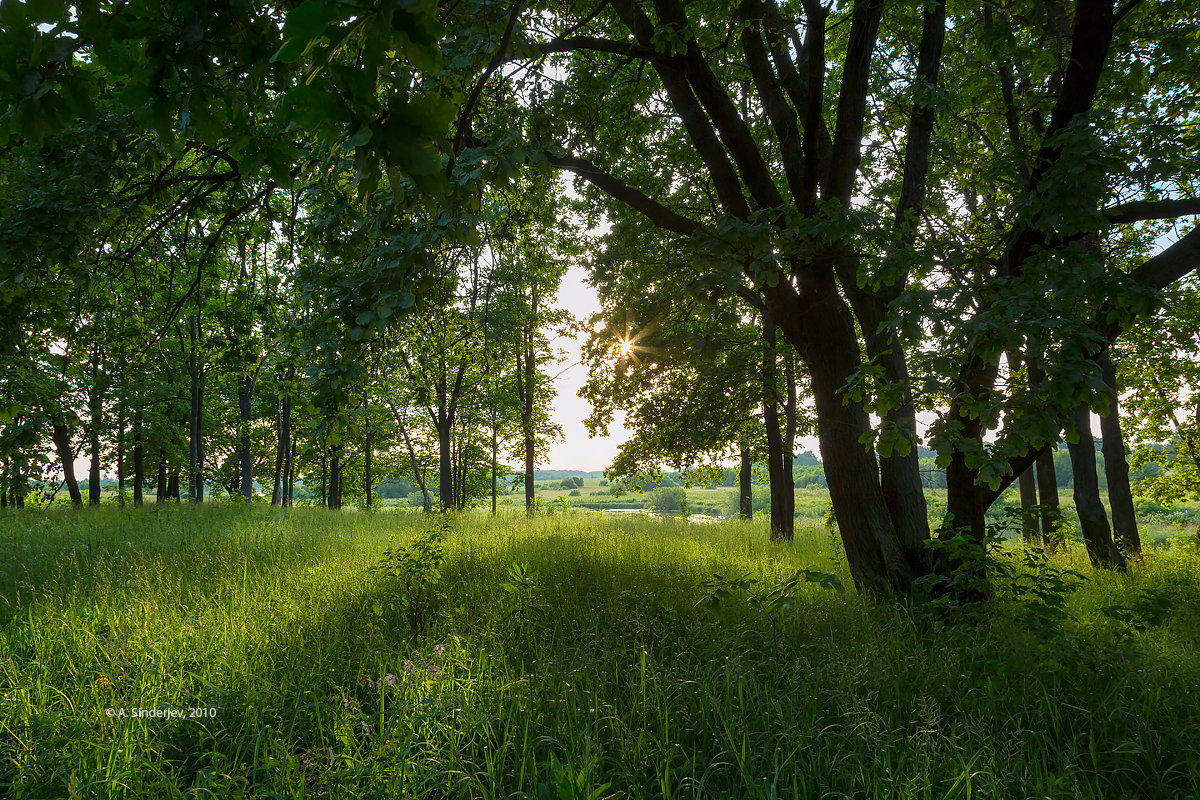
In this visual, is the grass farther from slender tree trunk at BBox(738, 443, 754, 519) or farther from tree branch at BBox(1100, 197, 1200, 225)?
slender tree trunk at BBox(738, 443, 754, 519)

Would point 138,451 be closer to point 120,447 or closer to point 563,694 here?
point 120,447

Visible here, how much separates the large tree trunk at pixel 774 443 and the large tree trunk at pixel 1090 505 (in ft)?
15.1

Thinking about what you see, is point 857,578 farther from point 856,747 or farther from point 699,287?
point 699,287

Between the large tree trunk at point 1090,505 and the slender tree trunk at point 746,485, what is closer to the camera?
the large tree trunk at point 1090,505

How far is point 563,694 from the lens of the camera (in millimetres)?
3104

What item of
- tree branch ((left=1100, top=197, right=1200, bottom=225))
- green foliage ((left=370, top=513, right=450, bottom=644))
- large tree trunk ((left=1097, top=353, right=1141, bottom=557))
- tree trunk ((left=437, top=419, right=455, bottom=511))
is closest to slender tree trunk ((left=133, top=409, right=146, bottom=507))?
tree trunk ((left=437, top=419, right=455, bottom=511))

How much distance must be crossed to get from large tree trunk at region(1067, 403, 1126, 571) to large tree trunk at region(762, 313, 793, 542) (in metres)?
4.59

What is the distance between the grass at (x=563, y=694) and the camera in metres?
2.47

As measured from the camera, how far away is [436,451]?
33062 millimetres

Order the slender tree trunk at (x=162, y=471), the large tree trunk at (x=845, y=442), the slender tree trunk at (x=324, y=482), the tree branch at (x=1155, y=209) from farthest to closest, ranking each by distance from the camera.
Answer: the slender tree trunk at (x=324, y=482) < the slender tree trunk at (x=162, y=471) < the large tree trunk at (x=845, y=442) < the tree branch at (x=1155, y=209)

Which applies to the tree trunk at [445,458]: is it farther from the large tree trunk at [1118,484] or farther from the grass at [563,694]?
the large tree trunk at [1118,484]

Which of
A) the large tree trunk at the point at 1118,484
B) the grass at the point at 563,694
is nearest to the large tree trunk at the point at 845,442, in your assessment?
the grass at the point at 563,694

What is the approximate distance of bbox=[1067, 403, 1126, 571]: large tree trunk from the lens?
311 inches

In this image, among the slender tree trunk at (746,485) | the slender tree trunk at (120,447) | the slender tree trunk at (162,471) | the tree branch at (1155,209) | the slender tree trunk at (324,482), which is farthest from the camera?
the slender tree trunk at (324,482)
